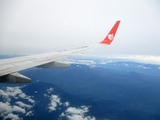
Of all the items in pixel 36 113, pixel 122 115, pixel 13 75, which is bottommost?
pixel 122 115

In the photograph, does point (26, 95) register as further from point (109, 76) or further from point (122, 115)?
point (109, 76)

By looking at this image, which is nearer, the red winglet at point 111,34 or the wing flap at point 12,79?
the wing flap at point 12,79

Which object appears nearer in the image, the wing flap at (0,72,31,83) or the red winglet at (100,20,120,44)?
the wing flap at (0,72,31,83)

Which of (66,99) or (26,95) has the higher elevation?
(26,95)

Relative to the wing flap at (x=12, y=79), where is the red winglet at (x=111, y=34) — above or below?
above

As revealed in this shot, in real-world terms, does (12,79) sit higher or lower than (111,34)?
lower

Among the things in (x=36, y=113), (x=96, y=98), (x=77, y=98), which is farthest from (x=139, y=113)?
(x=36, y=113)

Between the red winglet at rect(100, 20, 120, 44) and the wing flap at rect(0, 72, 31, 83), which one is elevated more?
the red winglet at rect(100, 20, 120, 44)

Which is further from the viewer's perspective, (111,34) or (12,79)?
(111,34)

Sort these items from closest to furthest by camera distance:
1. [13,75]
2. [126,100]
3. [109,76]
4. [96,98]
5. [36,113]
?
[13,75] → [36,113] → [126,100] → [96,98] → [109,76]

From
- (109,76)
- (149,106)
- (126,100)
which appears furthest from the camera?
(109,76)

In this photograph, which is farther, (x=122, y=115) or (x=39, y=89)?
(x=39, y=89)
